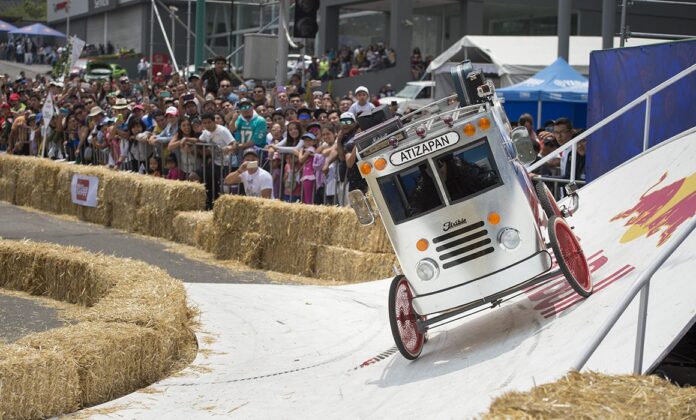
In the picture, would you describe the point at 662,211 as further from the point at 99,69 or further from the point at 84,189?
the point at 99,69

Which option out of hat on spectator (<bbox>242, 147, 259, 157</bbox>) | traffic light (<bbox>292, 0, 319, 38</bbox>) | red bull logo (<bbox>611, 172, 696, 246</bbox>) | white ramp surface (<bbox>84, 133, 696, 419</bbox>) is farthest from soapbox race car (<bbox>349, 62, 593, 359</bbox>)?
traffic light (<bbox>292, 0, 319, 38</bbox>)

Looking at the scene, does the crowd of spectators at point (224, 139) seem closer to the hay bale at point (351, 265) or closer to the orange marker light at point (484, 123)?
the hay bale at point (351, 265)

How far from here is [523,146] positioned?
33.3ft

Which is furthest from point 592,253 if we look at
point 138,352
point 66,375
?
point 66,375

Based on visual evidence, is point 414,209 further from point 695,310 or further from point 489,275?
point 695,310

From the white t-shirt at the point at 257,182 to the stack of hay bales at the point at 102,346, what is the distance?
4659 mm

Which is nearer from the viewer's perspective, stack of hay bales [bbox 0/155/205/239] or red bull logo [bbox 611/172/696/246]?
red bull logo [bbox 611/172/696/246]

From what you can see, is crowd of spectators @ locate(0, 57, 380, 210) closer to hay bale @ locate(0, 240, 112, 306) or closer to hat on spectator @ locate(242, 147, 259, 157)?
hat on spectator @ locate(242, 147, 259, 157)

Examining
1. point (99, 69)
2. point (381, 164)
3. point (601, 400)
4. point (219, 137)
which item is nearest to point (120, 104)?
point (219, 137)

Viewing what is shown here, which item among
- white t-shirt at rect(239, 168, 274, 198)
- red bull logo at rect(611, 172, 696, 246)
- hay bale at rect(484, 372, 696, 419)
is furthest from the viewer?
white t-shirt at rect(239, 168, 274, 198)

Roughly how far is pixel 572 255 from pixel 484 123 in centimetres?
153

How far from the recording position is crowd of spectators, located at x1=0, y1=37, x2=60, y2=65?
81250mm

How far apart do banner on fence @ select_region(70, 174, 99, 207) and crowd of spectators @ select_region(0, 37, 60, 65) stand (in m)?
60.0

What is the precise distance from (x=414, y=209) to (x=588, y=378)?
5076mm
